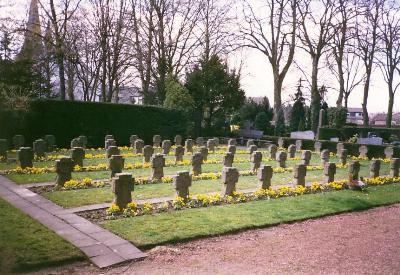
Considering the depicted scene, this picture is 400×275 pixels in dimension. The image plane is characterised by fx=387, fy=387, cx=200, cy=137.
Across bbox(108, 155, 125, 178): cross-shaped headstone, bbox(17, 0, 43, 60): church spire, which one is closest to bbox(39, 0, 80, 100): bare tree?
bbox(17, 0, 43, 60): church spire

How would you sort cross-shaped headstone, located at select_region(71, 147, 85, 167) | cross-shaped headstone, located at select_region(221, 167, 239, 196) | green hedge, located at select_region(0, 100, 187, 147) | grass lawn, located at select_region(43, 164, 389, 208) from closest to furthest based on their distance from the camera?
grass lawn, located at select_region(43, 164, 389, 208) → cross-shaped headstone, located at select_region(221, 167, 239, 196) → cross-shaped headstone, located at select_region(71, 147, 85, 167) → green hedge, located at select_region(0, 100, 187, 147)

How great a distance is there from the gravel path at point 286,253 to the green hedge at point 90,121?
52.5 ft

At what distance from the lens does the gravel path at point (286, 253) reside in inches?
235

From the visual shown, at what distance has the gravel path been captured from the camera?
19.6 ft

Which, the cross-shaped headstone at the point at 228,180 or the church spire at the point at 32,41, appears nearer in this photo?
the cross-shaped headstone at the point at 228,180

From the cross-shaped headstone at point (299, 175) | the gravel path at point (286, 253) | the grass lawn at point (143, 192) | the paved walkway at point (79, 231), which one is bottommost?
the gravel path at point (286, 253)

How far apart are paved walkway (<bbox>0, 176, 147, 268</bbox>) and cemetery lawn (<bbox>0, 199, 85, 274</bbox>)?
224mm

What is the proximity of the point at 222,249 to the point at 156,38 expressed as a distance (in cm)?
3022

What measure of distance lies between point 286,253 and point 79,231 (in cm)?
380

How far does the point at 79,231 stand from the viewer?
23.7ft

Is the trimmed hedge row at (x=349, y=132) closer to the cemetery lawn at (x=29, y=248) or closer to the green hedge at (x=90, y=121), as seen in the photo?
the green hedge at (x=90, y=121)

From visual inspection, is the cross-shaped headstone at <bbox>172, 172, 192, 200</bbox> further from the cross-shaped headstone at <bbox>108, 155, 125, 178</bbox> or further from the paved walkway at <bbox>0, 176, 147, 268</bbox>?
the cross-shaped headstone at <bbox>108, 155, 125, 178</bbox>

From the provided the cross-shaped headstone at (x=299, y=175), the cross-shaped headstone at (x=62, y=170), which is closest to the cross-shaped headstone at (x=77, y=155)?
the cross-shaped headstone at (x=62, y=170)

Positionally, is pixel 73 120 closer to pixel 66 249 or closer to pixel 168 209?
pixel 168 209
